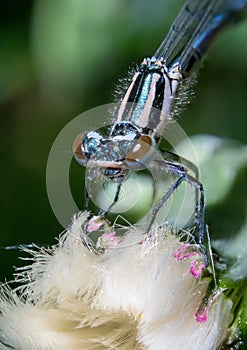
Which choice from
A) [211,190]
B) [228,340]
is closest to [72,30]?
[211,190]

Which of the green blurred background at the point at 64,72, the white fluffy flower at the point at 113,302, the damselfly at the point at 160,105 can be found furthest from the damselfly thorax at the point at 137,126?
the green blurred background at the point at 64,72

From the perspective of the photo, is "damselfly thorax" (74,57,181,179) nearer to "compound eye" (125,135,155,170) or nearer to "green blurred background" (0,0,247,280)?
"compound eye" (125,135,155,170)

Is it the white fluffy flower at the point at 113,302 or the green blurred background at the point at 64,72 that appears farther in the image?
the green blurred background at the point at 64,72

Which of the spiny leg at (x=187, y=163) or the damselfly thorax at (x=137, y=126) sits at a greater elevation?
the damselfly thorax at (x=137, y=126)

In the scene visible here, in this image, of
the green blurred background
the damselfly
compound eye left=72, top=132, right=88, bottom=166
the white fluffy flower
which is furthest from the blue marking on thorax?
the green blurred background

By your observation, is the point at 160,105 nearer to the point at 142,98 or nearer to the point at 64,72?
the point at 142,98

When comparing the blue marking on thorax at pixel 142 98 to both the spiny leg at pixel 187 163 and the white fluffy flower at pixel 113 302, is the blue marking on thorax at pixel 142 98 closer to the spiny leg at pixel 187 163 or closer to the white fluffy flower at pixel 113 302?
the spiny leg at pixel 187 163

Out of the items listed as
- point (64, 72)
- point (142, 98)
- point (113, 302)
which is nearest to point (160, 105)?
point (142, 98)
